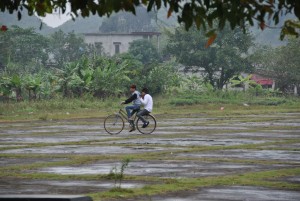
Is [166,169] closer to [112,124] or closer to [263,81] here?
[112,124]

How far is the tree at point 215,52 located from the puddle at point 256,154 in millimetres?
48764

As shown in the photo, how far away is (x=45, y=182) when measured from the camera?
1609 cm

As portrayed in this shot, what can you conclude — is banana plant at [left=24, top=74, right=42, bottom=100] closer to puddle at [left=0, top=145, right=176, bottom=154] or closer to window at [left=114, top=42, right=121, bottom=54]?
puddle at [left=0, top=145, right=176, bottom=154]

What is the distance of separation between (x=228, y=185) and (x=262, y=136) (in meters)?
15.4

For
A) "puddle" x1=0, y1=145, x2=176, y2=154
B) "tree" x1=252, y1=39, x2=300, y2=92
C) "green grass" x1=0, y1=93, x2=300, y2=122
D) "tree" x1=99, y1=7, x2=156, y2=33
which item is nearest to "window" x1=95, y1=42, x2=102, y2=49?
"tree" x1=99, y1=7, x2=156, y2=33

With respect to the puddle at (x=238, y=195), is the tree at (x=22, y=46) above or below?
above

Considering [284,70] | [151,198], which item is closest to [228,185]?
[151,198]

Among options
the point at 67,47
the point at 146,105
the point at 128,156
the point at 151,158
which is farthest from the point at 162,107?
the point at 67,47

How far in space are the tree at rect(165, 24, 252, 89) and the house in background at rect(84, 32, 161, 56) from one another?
39.2 metres

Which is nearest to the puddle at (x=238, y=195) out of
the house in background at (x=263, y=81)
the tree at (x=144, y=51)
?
the house in background at (x=263, y=81)

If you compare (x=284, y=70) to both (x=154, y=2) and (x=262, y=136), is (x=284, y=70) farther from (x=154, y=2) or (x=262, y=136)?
(x=154, y=2)

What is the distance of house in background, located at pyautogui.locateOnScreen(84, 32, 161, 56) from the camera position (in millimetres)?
114688

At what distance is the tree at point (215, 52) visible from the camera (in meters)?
72.5

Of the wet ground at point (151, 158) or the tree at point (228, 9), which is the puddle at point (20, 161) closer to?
the wet ground at point (151, 158)
